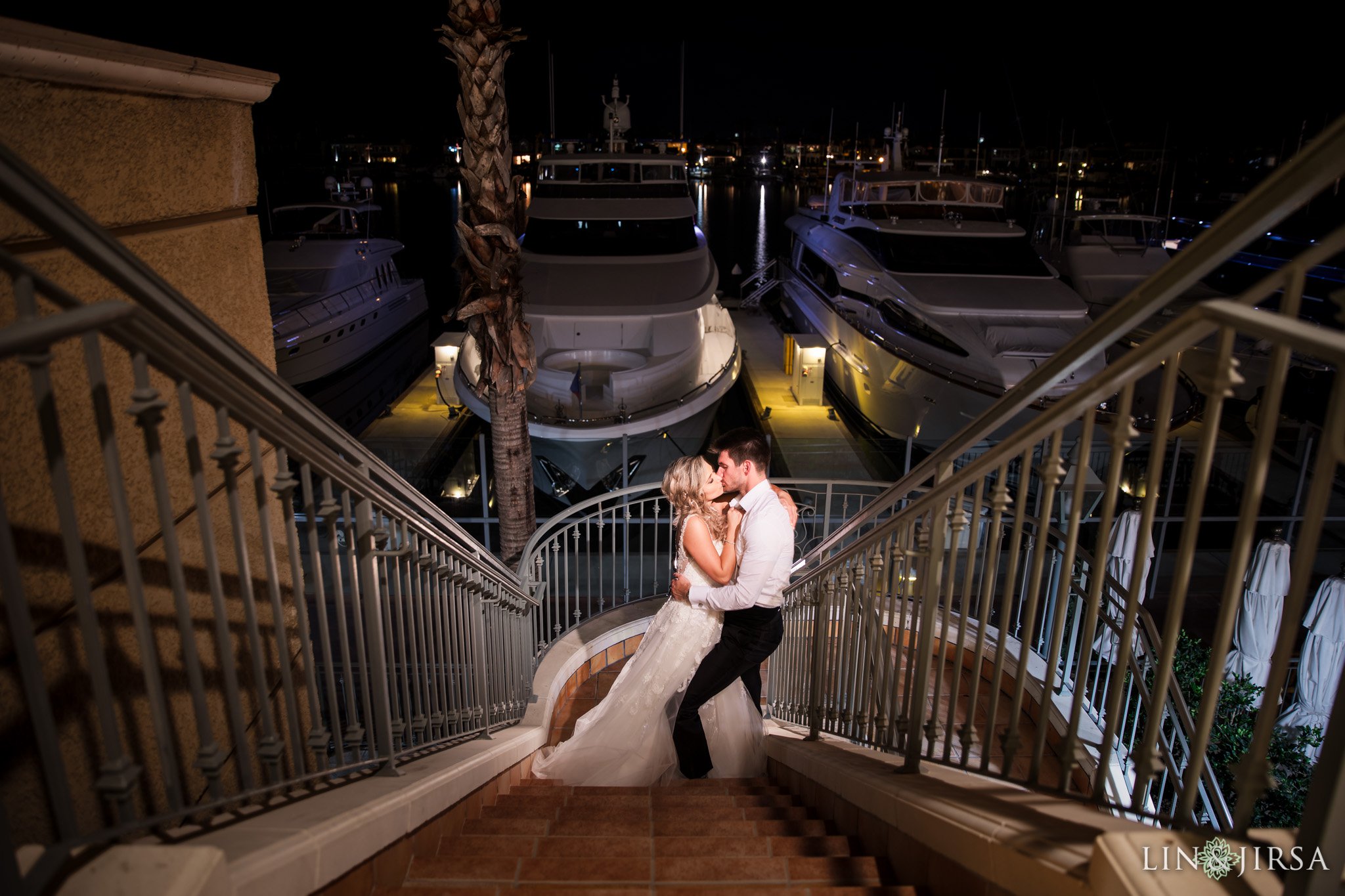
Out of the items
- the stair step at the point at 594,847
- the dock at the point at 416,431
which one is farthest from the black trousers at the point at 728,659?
the dock at the point at 416,431

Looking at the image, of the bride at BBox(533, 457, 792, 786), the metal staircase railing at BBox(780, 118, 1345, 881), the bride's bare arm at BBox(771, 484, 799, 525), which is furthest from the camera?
the bride at BBox(533, 457, 792, 786)

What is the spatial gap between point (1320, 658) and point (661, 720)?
5119mm

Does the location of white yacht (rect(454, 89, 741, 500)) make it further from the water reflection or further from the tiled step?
the water reflection

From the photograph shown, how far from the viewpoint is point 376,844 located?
2271 millimetres

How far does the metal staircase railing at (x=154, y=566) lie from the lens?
1.41 metres

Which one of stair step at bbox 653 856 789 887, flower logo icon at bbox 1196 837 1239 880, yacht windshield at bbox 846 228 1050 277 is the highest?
yacht windshield at bbox 846 228 1050 277

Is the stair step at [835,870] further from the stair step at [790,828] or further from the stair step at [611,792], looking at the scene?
the stair step at [611,792]

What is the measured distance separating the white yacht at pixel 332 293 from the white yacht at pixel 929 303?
37.2 ft

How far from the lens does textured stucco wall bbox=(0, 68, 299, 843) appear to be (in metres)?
2.02

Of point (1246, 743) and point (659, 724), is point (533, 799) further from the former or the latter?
point (1246, 743)

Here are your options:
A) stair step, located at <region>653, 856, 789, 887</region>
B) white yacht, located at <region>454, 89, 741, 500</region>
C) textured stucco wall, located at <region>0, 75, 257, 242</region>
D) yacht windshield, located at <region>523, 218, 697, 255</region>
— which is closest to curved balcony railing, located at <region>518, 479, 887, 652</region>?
white yacht, located at <region>454, 89, 741, 500</region>

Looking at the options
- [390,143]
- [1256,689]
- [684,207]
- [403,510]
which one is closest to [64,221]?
[403,510]

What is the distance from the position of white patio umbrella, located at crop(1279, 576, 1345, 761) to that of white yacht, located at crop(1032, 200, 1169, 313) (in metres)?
14.0

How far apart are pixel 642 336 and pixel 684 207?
12.8ft
